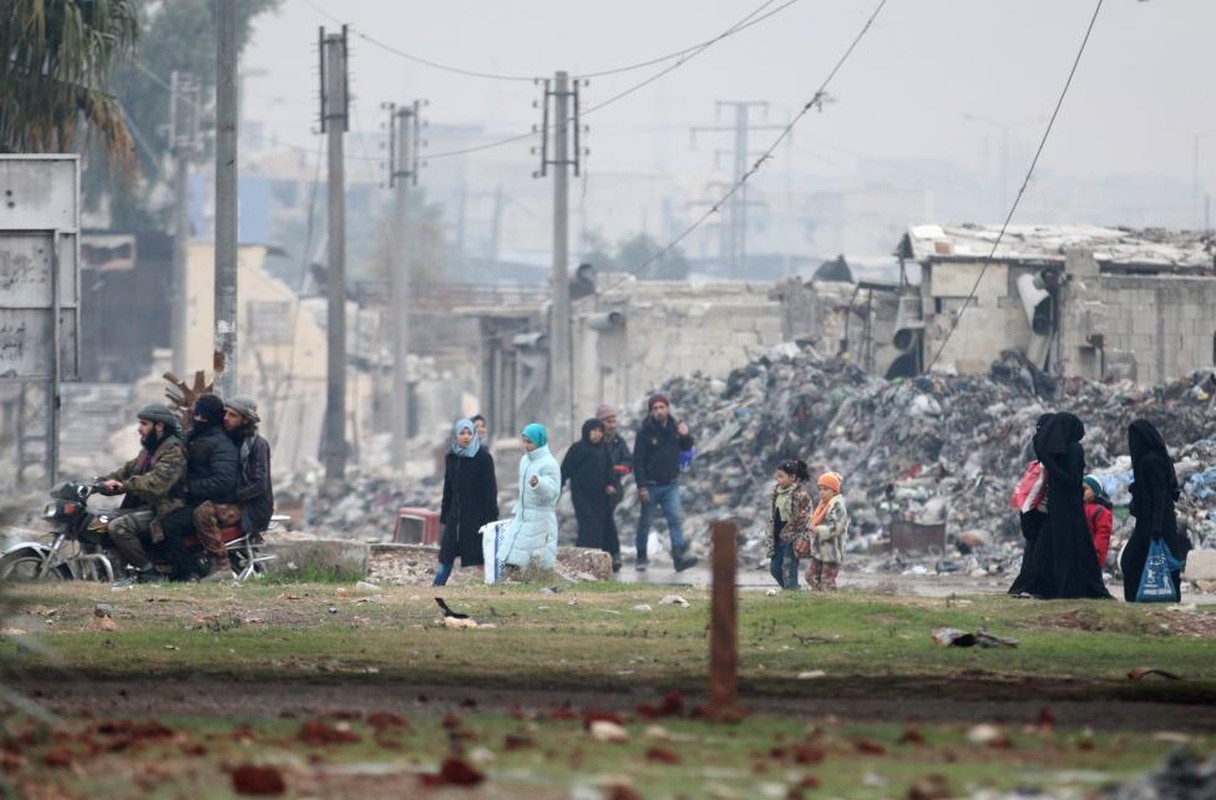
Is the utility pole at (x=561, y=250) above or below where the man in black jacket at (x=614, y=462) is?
above

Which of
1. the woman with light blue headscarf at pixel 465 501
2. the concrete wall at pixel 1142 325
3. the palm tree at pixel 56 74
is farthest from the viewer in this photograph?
the concrete wall at pixel 1142 325

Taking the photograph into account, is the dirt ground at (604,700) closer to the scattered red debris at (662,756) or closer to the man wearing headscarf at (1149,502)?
the scattered red debris at (662,756)

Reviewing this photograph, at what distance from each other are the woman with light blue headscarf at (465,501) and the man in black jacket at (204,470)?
82.7 inches

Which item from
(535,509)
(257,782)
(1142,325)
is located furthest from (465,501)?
(1142,325)

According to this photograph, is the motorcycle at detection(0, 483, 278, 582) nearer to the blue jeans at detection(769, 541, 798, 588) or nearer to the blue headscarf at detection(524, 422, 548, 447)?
the blue headscarf at detection(524, 422, 548, 447)

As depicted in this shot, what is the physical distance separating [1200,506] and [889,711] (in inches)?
651

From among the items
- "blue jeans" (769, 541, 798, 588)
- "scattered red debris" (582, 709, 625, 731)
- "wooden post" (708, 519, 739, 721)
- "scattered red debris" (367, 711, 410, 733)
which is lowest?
"blue jeans" (769, 541, 798, 588)

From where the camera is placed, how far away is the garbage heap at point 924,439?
26.8 m

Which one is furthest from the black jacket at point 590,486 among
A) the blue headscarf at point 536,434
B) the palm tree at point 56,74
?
the palm tree at point 56,74

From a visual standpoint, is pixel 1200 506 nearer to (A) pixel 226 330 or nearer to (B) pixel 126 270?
(A) pixel 226 330

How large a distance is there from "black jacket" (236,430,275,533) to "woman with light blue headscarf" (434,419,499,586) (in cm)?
172

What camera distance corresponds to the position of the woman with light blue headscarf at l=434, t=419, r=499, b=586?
18.3 m

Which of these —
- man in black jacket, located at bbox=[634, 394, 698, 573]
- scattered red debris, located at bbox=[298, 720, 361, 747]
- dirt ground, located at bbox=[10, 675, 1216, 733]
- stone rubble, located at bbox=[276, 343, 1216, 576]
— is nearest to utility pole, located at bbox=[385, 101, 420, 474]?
stone rubble, located at bbox=[276, 343, 1216, 576]

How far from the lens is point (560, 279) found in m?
38.1
